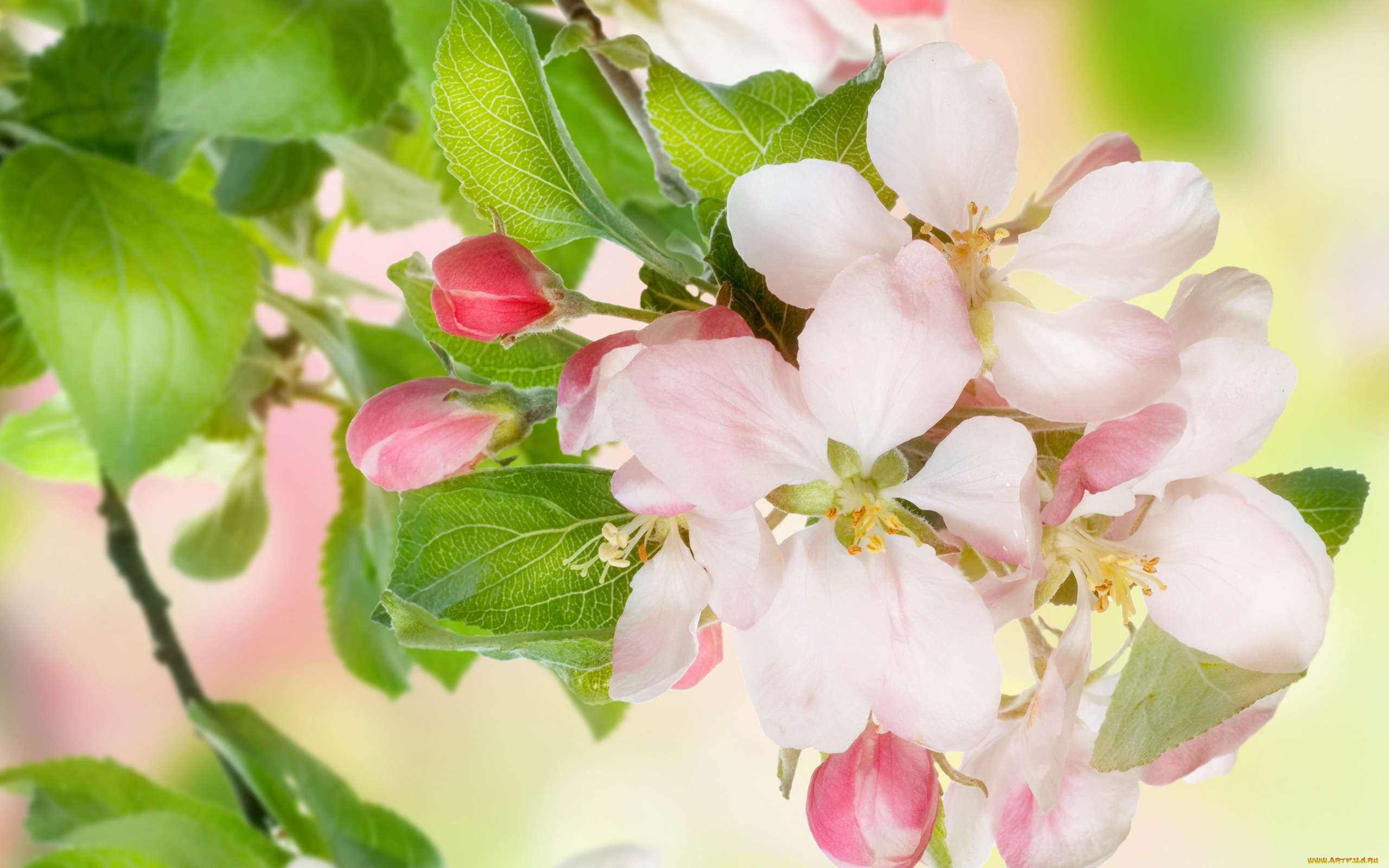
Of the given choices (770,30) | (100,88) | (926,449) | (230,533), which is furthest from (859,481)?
(230,533)

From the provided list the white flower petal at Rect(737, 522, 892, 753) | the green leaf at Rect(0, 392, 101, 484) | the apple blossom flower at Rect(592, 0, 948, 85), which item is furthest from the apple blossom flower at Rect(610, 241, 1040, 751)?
the green leaf at Rect(0, 392, 101, 484)

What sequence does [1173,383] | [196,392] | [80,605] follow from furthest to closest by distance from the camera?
1. [80,605]
2. [196,392]
3. [1173,383]

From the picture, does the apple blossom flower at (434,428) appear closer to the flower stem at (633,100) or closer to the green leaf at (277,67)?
the flower stem at (633,100)

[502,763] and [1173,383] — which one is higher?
[1173,383]

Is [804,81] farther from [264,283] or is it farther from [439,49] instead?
[264,283]

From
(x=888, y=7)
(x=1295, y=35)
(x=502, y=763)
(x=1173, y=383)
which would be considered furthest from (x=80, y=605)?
(x=1295, y=35)

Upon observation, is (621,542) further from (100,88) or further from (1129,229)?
(100,88)

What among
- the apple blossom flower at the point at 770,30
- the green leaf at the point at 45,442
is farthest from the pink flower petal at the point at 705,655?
the green leaf at the point at 45,442
